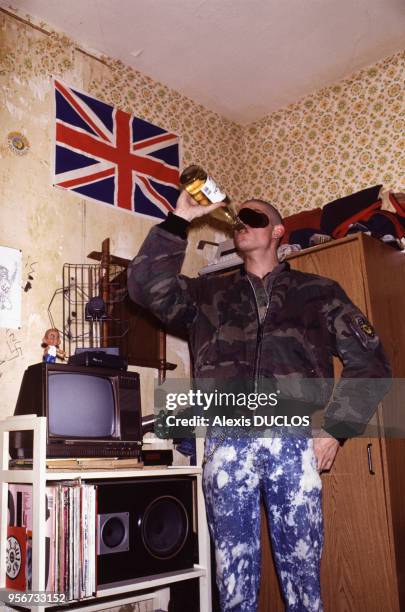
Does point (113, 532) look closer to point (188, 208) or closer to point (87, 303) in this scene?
point (87, 303)

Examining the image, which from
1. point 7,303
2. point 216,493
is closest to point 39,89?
point 7,303

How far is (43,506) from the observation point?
1.84 meters

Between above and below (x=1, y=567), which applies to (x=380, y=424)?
above

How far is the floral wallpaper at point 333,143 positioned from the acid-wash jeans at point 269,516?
1.83 metres

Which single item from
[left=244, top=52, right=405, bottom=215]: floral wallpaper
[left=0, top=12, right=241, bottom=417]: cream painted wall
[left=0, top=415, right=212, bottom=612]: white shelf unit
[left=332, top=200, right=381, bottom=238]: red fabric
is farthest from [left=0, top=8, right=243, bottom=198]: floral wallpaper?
[left=0, top=415, right=212, bottom=612]: white shelf unit

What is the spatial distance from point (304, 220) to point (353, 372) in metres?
1.51

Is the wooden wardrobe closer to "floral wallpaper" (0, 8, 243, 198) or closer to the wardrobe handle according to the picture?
the wardrobe handle

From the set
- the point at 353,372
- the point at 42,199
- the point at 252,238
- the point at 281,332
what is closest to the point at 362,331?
the point at 353,372

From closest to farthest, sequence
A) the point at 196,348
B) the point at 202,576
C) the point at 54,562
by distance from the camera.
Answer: the point at 54,562
the point at 196,348
the point at 202,576

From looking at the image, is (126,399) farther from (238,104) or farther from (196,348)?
(238,104)

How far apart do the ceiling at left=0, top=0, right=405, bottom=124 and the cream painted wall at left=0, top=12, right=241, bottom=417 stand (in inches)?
5.6

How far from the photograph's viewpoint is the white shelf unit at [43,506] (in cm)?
182

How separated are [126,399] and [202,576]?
30.4 inches

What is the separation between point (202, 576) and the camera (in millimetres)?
2258
